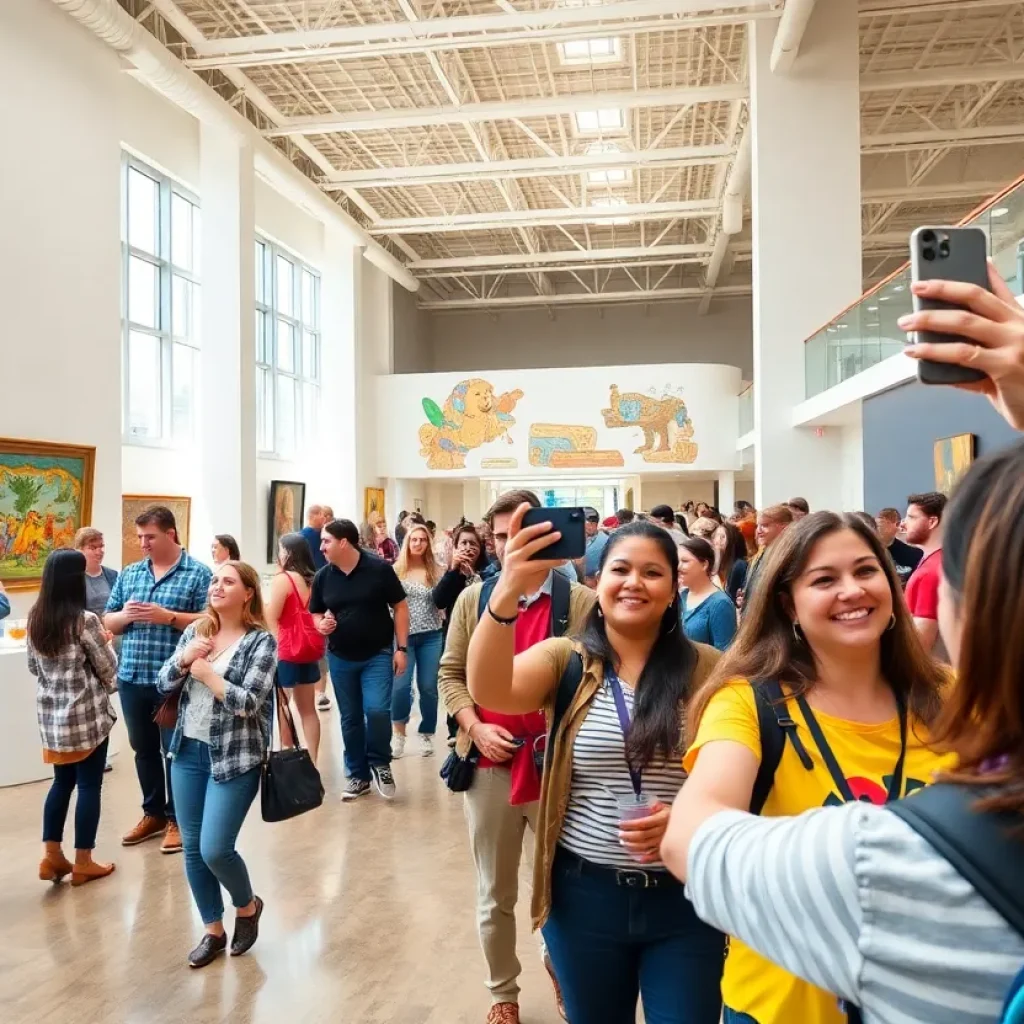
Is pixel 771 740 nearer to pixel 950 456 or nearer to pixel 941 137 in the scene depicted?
pixel 950 456

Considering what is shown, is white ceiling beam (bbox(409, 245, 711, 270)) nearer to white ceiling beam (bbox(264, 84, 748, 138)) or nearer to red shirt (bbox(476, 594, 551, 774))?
white ceiling beam (bbox(264, 84, 748, 138))

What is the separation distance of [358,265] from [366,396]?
2.96m

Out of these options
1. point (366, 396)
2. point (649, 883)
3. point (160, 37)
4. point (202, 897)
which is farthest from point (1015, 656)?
point (366, 396)

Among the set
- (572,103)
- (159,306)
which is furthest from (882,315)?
(159,306)

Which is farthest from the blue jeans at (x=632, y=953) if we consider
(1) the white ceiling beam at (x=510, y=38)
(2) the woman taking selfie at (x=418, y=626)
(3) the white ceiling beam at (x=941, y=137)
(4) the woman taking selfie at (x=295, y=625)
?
(3) the white ceiling beam at (x=941, y=137)

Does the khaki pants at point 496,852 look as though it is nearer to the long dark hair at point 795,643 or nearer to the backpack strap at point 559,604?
the backpack strap at point 559,604

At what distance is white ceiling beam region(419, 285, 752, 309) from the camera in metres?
26.3

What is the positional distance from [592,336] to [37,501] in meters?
21.7

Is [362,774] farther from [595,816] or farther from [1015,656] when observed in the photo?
[1015,656]

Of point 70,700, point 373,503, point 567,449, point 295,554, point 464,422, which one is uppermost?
point 464,422

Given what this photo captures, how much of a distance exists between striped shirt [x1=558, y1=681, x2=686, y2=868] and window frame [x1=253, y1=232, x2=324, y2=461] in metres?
16.3

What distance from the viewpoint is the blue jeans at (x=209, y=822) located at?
12.6 feet

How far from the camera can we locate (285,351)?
66.3ft

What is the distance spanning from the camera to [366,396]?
864 inches
